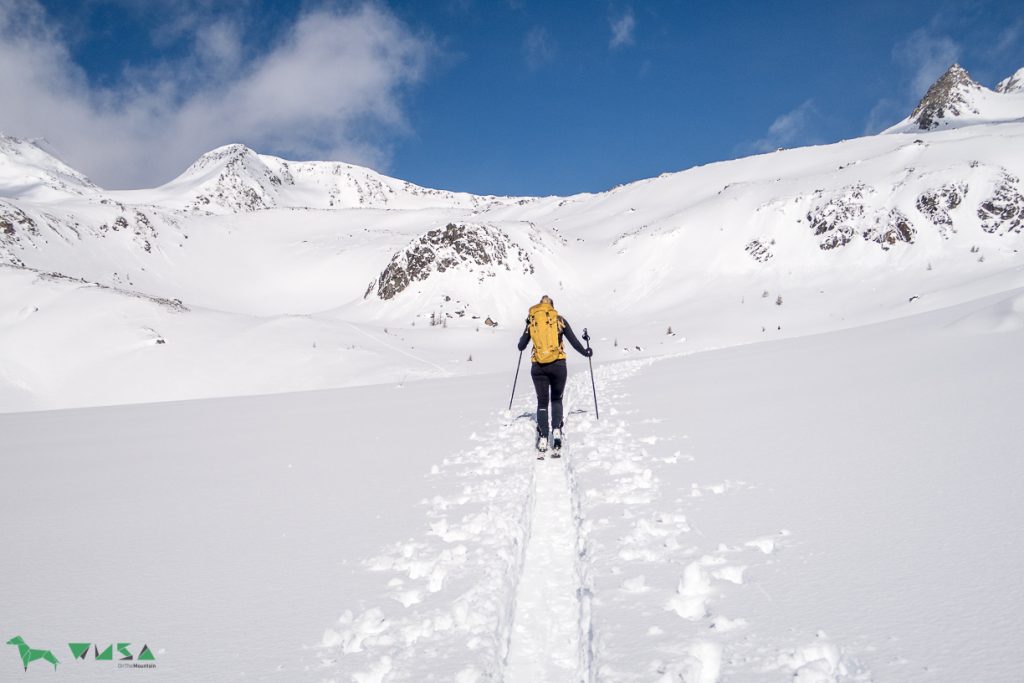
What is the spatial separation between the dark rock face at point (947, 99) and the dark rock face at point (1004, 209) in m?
45.8

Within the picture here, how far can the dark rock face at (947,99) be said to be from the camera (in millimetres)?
66375

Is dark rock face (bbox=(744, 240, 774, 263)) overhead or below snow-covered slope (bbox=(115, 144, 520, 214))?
below

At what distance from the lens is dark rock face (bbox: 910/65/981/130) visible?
66.4m

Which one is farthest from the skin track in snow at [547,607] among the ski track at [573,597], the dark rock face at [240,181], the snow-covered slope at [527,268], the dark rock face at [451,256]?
the dark rock face at [240,181]

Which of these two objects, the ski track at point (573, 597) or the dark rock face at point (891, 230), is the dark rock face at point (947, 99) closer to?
the dark rock face at point (891, 230)

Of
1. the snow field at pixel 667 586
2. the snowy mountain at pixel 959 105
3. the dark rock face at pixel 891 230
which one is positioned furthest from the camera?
the snowy mountain at pixel 959 105

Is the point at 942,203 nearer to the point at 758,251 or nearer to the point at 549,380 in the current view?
the point at 758,251

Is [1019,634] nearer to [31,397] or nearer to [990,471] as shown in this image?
[990,471]

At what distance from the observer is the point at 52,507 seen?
506cm

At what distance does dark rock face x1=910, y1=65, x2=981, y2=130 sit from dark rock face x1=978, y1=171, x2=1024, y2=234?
150 ft

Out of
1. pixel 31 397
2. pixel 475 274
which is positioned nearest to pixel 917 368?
pixel 31 397

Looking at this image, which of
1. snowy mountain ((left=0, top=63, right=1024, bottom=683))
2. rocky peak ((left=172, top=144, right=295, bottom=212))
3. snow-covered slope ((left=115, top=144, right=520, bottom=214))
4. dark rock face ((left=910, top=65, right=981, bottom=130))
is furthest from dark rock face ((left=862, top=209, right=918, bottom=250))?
rocky peak ((left=172, top=144, right=295, bottom=212))

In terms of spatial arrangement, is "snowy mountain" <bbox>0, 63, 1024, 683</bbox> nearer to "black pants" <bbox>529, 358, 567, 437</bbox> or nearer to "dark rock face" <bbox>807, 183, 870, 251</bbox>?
"black pants" <bbox>529, 358, 567, 437</bbox>

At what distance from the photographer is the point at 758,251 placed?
1374 inches
